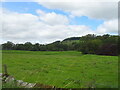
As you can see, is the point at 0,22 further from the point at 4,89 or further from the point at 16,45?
the point at 16,45

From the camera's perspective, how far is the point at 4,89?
A: 5.48 meters

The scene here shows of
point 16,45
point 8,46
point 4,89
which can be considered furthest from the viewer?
point 16,45

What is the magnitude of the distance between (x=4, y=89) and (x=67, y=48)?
38516 millimetres

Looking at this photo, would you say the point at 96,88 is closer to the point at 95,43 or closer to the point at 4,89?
the point at 4,89

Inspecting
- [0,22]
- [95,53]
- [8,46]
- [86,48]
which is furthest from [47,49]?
[0,22]

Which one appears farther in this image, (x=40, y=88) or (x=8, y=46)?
(x=8, y=46)

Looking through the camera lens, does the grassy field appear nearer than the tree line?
Yes

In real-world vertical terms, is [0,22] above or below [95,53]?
above

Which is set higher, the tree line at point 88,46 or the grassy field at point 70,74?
the tree line at point 88,46

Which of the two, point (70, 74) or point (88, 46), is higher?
point (88, 46)

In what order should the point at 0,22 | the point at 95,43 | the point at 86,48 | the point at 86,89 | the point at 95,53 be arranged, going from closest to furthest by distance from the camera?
the point at 86,89, the point at 0,22, the point at 95,43, the point at 95,53, the point at 86,48

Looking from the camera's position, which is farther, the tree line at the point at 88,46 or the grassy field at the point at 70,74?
the tree line at the point at 88,46

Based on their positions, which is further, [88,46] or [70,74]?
[88,46]

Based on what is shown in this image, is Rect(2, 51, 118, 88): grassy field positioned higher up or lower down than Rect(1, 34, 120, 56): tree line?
lower down
